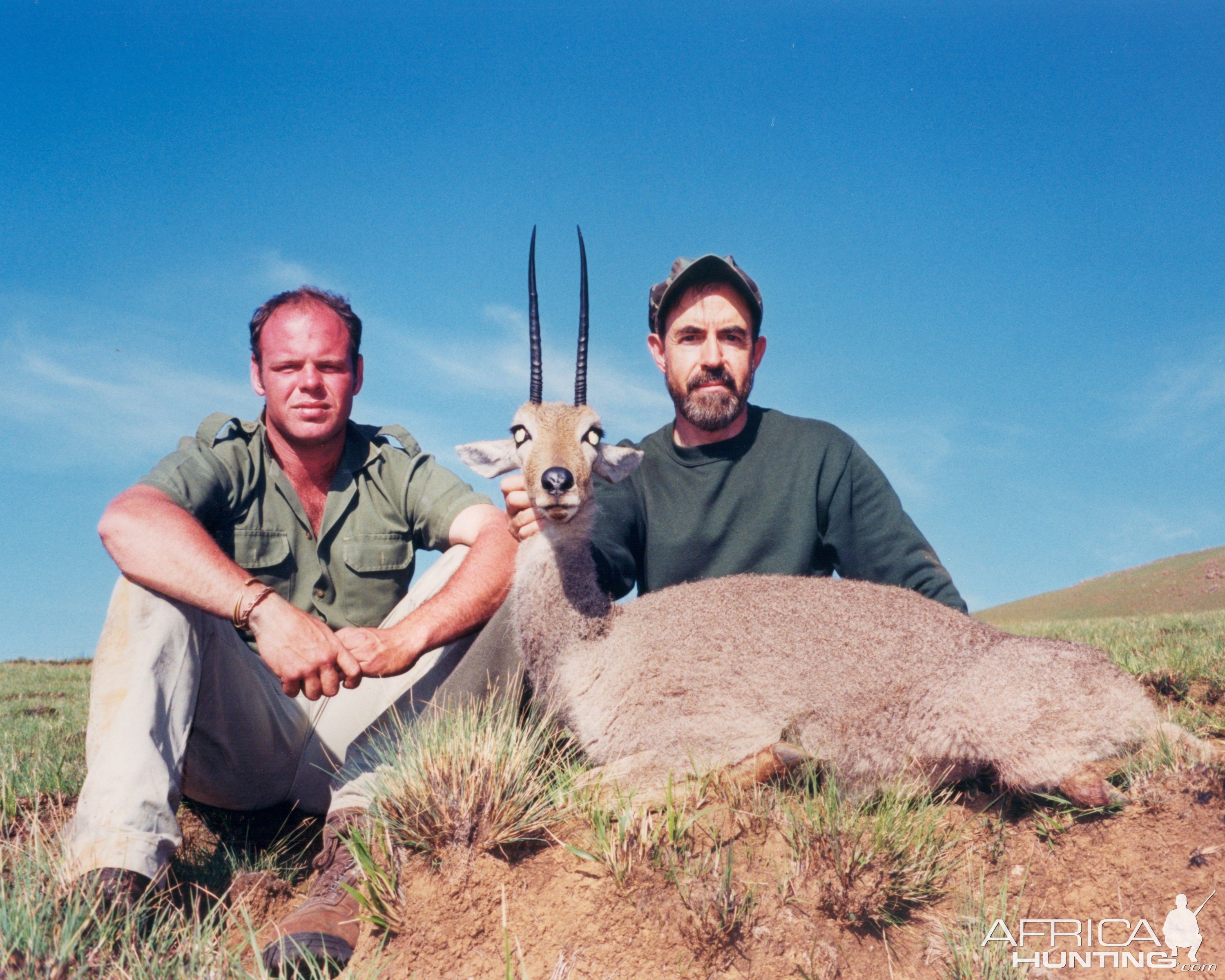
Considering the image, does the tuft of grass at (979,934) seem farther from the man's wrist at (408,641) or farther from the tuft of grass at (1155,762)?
the man's wrist at (408,641)

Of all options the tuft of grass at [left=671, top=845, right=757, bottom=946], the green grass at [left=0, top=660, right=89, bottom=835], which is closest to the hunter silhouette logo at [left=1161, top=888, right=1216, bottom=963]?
the tuft of grass at [left=671, top=845, right=757, bottom=946]

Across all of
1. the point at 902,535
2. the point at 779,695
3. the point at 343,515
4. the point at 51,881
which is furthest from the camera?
the point at 902,535

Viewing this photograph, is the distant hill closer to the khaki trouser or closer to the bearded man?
the bearded man

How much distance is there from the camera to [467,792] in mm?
3805

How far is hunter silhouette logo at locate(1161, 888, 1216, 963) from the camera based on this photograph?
12.2 ft

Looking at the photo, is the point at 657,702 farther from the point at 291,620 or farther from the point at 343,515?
the point at 343,515

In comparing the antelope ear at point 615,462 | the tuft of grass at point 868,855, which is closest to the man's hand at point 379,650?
the antelope ear at point 615,462

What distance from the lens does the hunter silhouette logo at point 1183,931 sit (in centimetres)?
371

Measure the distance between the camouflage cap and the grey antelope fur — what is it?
1.93 metres

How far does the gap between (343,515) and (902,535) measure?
13.3ft

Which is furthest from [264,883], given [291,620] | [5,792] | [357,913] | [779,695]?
[779,695]

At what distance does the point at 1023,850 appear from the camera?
168 inches

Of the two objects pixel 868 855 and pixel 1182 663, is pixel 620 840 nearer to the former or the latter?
pixel 868 855

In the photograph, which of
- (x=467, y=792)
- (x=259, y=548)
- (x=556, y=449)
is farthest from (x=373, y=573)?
(x=467, y=792)
